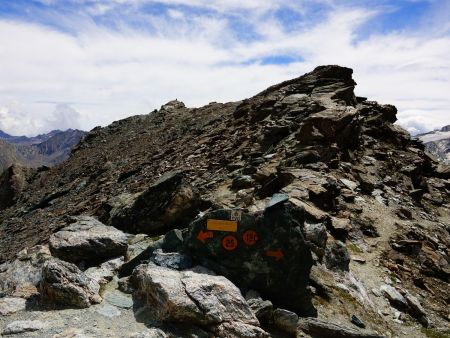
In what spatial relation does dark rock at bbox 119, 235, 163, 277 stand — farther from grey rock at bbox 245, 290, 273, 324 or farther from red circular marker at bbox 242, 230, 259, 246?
grey rock at bbox 245, 290, 273, 324

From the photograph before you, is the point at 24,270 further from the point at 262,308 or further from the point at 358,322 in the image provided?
the point at 358,322

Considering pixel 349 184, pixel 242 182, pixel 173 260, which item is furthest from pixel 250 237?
pixel 349 184

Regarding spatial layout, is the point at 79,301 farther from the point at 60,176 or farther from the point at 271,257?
the point at 60,176

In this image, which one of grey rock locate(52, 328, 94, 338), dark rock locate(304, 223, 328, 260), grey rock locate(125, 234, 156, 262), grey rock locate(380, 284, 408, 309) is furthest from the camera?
dark rock locate(304, 223, 328, 260)

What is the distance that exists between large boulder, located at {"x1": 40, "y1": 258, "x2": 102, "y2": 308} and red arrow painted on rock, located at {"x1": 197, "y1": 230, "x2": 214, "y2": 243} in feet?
12.0

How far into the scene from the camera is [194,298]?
488 inches

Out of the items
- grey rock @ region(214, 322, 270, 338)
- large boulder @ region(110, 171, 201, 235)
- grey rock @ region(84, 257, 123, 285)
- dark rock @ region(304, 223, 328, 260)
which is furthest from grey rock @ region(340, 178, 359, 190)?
grey rock @ region(214, 322, 270, 338)

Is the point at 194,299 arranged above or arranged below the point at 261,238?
below

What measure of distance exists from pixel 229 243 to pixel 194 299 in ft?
9.32

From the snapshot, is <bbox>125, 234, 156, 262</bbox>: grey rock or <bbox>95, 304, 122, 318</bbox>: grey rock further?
<bbox>125, 234, 156, 262</bbox>: grey rock

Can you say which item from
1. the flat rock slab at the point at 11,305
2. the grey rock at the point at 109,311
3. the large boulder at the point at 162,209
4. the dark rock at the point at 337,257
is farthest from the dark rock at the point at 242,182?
the flat rock slab at the point at 11,305

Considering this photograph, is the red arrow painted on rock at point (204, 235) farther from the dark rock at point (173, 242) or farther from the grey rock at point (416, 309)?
the grey rock at point (416, 309)

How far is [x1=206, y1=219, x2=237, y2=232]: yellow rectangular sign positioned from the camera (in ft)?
48.4

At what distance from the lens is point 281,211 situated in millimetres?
14820
